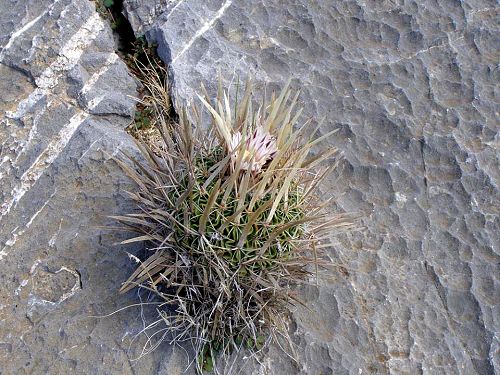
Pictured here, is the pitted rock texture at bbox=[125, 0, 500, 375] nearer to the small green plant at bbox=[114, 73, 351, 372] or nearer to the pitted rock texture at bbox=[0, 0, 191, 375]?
the small green plant at bbox=[114, 73, 351, 372]

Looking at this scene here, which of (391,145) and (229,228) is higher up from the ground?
(229,228)

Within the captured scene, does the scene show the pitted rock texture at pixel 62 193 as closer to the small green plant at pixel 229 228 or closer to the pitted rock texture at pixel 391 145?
the small green plant at pixel 229 228

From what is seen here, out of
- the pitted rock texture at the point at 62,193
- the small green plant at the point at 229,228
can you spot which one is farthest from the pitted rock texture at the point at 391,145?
the pitted rock texture at the point at 62,193

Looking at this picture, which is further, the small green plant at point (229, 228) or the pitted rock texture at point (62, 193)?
the pitted rock texture at point (62, 193)

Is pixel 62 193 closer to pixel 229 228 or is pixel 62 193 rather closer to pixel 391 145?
pixel 229 228

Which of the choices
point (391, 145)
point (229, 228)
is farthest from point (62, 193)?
point (391, 145)
